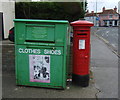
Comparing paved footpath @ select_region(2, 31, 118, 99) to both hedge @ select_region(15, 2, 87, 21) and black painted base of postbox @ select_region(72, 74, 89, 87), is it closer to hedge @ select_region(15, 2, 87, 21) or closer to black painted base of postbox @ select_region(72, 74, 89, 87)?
black painted base of postbox @ select_region(72, 74, 89, 87)

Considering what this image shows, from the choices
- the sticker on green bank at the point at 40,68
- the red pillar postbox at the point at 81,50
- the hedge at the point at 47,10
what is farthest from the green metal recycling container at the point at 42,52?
the hedge at the point at 47,10

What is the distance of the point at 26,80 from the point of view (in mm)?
4285

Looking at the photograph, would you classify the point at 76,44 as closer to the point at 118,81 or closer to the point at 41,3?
the point at 118,81

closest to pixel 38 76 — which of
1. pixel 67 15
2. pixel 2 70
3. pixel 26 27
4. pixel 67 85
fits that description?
pixel 67 85

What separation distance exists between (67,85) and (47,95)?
76 cm

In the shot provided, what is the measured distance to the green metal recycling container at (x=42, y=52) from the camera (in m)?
4.02

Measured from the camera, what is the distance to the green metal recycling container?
4.02m

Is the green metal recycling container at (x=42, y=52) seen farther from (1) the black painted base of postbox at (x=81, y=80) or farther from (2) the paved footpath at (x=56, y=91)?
(1) the black painted base of postbox at (x=81, y=80)

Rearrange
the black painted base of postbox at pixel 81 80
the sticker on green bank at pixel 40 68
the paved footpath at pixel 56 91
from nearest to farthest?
the paved footpath at pixel 56 91 → the sticker on green bank at pixel 40 68 → the black painted base of postbox at pixel 81 80

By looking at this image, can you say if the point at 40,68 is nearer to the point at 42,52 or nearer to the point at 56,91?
the point at 42,52

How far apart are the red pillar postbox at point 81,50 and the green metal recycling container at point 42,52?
347 millimetres

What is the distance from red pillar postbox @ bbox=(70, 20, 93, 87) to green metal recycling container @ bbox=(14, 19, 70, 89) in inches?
13.7

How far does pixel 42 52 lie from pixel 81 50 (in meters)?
0.97

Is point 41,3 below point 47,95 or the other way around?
the other way around
